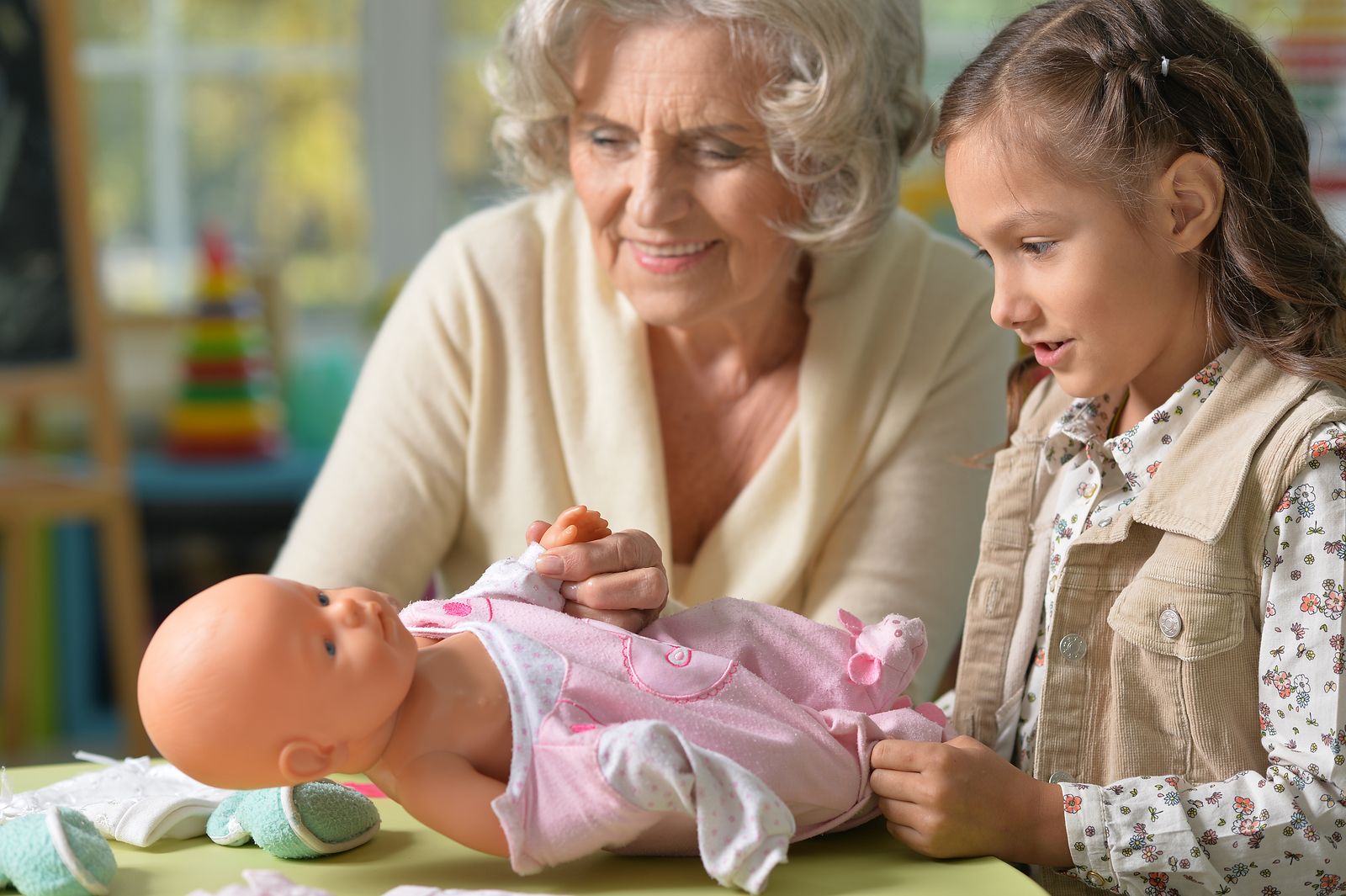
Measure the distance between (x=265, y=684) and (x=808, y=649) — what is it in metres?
0.42

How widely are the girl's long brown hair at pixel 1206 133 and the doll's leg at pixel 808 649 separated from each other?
0.37 meters

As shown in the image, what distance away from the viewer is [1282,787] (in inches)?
→ 40.6

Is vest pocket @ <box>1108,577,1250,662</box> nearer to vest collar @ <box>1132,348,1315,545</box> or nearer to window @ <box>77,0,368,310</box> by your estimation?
vest collar @ <box>1132,348,1315,545</box>

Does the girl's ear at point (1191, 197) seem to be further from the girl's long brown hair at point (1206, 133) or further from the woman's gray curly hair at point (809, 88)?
the woman's gray curly hair at point (809, 88)

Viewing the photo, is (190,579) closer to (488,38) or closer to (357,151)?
(357,151)

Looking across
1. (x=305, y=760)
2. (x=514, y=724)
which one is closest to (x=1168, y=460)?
(x=514, y=724)

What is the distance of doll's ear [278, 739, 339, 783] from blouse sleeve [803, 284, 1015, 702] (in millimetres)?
735

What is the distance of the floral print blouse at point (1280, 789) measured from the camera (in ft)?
3.36

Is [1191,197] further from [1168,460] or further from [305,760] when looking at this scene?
[305,760]

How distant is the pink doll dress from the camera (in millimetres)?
917

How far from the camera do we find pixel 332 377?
383 cm

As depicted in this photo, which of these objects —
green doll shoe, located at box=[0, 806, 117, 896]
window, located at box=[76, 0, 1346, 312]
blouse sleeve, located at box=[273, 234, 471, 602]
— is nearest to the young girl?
green doll shoe, located at box=[0, 806, 117, 896]

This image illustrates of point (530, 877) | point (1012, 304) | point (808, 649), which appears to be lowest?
point (530, 877)

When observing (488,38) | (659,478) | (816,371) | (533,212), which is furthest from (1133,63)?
(488,38)
